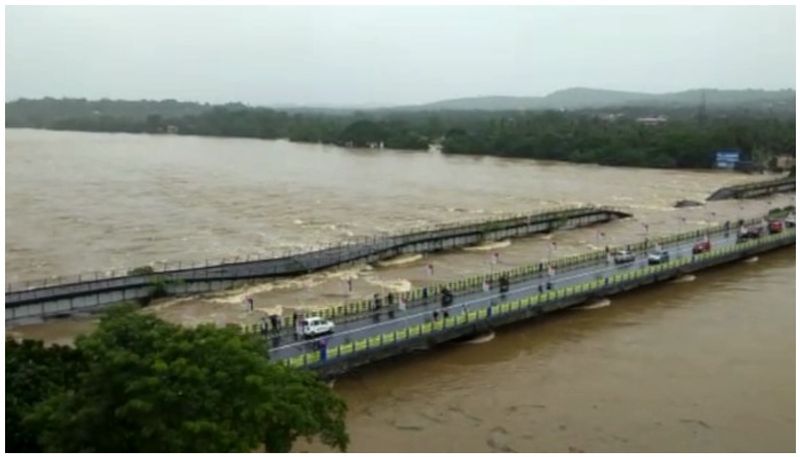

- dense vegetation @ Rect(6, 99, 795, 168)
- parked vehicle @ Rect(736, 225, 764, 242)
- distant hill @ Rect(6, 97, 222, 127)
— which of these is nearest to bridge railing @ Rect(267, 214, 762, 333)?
parked vehicle @ Rect(736, 225, 764, 242)

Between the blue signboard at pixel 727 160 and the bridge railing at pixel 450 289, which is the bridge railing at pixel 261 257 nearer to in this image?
the bridge railing at pixel 450 289

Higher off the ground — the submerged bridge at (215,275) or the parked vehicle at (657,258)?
the parked vehicle at (657,258)

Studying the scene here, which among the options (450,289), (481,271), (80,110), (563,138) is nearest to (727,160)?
(563,138)

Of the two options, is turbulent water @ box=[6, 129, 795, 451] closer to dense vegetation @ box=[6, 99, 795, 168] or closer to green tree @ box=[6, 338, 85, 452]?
green tree @ box=[6, 338, 85, 452]

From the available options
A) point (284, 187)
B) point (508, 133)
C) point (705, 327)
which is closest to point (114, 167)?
point (284, 187)

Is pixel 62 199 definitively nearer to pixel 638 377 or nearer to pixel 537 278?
pixel 537 278

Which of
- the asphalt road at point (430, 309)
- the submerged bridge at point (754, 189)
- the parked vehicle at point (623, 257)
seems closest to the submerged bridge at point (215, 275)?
the asphalt road at point (430, 309)
